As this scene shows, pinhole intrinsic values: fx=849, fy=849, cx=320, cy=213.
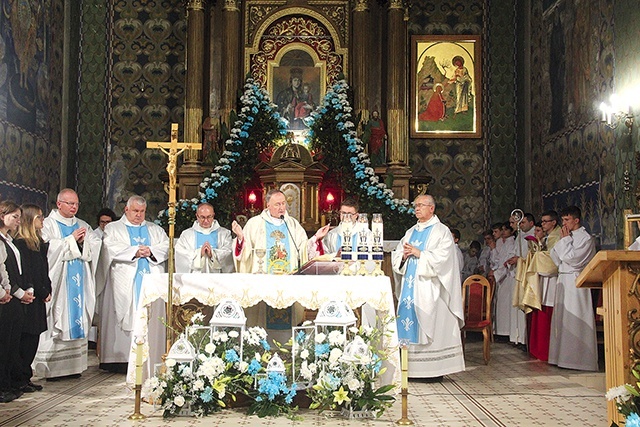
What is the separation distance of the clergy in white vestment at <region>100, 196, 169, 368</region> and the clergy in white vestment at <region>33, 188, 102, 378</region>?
0.29 m

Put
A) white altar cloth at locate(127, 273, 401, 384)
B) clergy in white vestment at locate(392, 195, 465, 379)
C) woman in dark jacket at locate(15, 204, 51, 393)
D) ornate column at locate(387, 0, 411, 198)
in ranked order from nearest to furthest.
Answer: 1. white altar cloth at locate(127, 273, 401, 384)
2. woman in dark jacket at locate(15, 204, 51, 393)
3. clergy in white vestment at locate(392, 195, 465, 379)
4. ornate column at locate(387, 0, 411, 198)

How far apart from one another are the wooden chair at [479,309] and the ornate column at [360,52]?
497 cm

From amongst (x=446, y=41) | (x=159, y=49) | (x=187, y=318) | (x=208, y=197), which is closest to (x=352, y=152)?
(x=208, y=197)

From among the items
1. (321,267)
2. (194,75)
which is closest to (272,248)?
(321,267)

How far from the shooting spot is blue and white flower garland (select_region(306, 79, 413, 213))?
13508 mm

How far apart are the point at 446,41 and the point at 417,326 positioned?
818 cm

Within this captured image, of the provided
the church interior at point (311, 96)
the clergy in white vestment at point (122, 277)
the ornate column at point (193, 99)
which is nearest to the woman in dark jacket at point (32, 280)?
the clergy in white vestment at point (122, 277)

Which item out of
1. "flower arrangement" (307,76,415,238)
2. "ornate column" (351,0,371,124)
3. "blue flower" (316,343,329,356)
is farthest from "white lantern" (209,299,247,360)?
"ornate column" (351,0,371,124)

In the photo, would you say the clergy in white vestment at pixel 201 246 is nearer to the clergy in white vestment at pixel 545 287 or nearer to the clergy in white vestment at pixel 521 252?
the clergy in white vestment at pixel 545 287

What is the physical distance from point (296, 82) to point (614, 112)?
246 inches

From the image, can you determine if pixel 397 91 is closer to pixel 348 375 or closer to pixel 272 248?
pixel 272 248

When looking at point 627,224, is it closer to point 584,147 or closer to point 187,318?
point 584,147

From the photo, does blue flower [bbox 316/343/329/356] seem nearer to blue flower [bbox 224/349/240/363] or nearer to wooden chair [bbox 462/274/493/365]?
blue flower [bbox 224/349/240/363]

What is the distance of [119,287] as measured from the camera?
9648 mm
